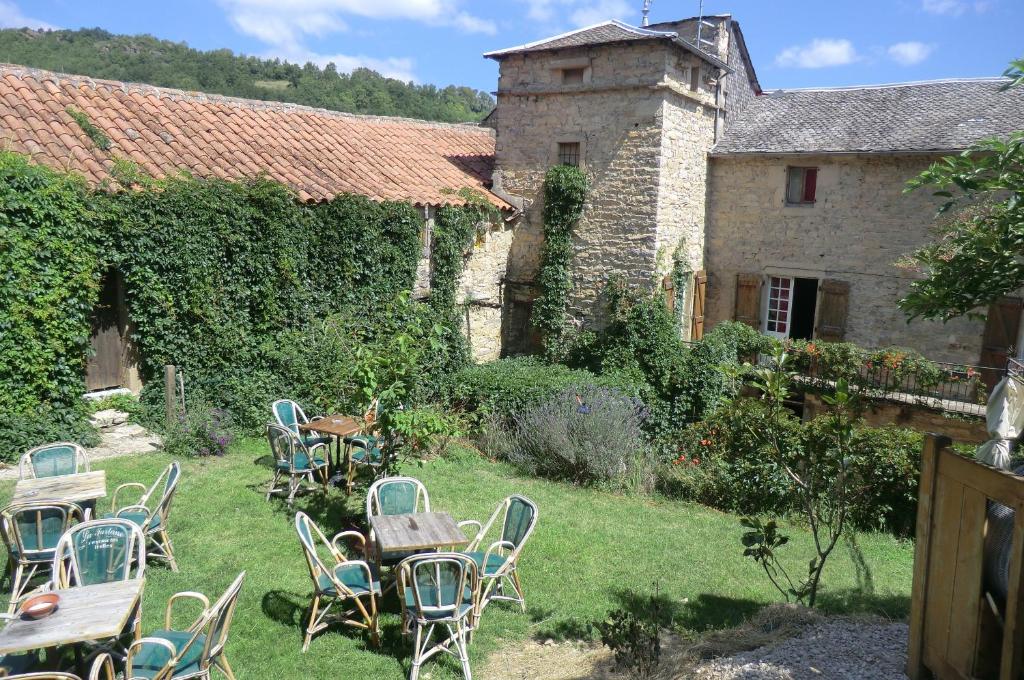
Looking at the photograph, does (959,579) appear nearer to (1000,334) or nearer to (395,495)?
(395,495)

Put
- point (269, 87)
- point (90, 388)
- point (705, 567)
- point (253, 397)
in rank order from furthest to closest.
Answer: point (269, 87) < point (253, 397) < point (90, 388) < point (705, 567)

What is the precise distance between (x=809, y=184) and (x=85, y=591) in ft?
46.2

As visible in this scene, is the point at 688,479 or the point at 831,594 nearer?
the point at 831,594

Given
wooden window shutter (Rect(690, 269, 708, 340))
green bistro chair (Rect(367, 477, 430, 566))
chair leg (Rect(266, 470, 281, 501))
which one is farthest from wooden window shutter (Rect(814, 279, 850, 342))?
chair leg (Rect(266, 470, 281, 501))

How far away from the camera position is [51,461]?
22.9ft

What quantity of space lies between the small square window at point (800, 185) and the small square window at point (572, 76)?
Result: 4652 millimetres

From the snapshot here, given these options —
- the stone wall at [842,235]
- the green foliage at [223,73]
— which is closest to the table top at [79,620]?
the stone wall at [842,235]

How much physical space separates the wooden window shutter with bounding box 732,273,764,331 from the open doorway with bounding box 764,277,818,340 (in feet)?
0.75

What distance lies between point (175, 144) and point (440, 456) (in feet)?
20.2

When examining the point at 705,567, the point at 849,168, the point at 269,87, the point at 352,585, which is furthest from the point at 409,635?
the point at 269,87

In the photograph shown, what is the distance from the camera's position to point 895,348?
44.2 feet

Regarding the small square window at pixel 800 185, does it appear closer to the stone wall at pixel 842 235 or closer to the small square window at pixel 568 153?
the stone wall at pixel 842 235

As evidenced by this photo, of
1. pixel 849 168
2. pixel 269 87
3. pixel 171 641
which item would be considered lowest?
pixel 171 641

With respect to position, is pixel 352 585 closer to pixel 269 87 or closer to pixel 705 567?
pixel 705 567
